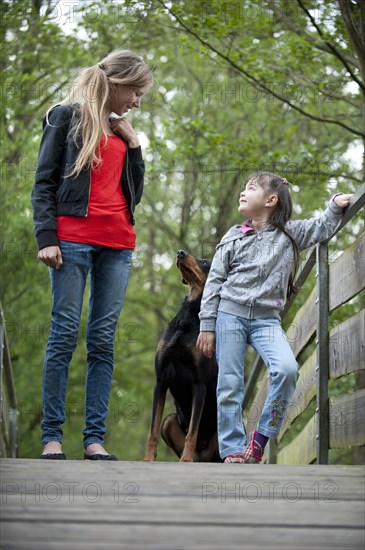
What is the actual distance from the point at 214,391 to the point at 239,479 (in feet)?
7.68

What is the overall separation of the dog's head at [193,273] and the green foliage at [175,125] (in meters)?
3.02

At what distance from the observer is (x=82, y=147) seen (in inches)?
173

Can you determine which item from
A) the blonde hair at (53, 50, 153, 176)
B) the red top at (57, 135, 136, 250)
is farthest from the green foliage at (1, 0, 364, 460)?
the red top at (57, 135, 136, 250)

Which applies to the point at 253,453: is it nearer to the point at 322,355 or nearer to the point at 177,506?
the point at 322,355

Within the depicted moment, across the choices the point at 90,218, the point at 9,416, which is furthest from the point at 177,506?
the point at 9,416

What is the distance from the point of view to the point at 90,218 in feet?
14.4

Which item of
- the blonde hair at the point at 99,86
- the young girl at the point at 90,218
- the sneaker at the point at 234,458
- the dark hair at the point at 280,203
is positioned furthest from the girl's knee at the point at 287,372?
the blonde hair at the point at 99,86

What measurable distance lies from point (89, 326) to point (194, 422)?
0.89 m

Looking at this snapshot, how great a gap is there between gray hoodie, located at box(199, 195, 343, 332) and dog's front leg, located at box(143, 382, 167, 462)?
2.27 feet

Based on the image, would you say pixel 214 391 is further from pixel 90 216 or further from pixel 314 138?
pixel 314 138

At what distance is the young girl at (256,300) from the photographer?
13.6 feet

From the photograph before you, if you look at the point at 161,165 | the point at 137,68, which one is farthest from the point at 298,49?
the point at 137,68

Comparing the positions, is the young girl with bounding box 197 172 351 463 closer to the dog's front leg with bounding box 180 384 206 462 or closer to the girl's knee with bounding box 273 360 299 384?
the girl's knee with bounding box 273 360 299 384

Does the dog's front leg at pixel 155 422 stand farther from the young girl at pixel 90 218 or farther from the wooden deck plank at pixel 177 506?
the wooden deck plank at pixel 177 506
